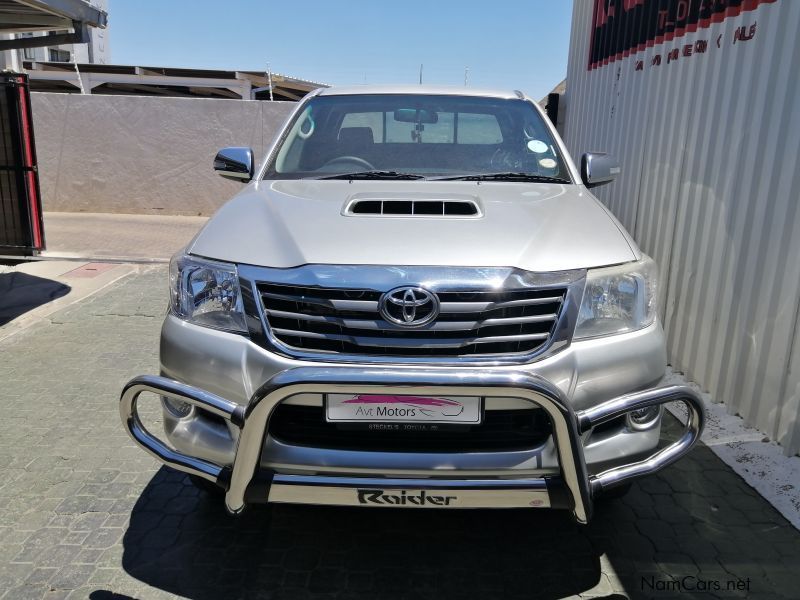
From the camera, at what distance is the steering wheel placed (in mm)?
3570

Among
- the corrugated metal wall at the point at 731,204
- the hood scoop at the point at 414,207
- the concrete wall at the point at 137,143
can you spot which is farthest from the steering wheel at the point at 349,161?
the concrete wall at the point at 137,143

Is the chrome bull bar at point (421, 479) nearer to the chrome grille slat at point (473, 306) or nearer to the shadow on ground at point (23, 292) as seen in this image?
the chrome grille slat at point (473, 306)

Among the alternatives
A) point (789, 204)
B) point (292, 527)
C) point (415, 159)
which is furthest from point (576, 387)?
point (789, 204)

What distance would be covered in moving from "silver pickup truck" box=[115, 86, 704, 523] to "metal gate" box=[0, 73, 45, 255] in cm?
549

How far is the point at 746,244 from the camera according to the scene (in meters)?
3.90

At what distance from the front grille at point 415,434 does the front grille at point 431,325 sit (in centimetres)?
23

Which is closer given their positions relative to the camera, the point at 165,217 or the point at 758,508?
the point at 758,508

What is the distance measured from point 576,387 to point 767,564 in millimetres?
1255

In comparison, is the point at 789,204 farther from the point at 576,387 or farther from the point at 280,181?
the point at 280,181

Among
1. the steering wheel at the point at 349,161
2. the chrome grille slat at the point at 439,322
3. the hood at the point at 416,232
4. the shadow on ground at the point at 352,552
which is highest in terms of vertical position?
the steering wheel at the point at 349,161

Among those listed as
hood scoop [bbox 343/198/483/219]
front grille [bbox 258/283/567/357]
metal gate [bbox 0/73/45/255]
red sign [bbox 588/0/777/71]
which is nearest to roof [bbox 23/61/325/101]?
metal gate [bbox 0/73/45/255]

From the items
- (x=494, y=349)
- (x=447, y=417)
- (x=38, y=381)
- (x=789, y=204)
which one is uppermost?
(x=789, y=204)

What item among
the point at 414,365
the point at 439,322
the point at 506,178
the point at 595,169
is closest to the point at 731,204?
the point at 595,169

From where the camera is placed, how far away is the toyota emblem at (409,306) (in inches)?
89.0
